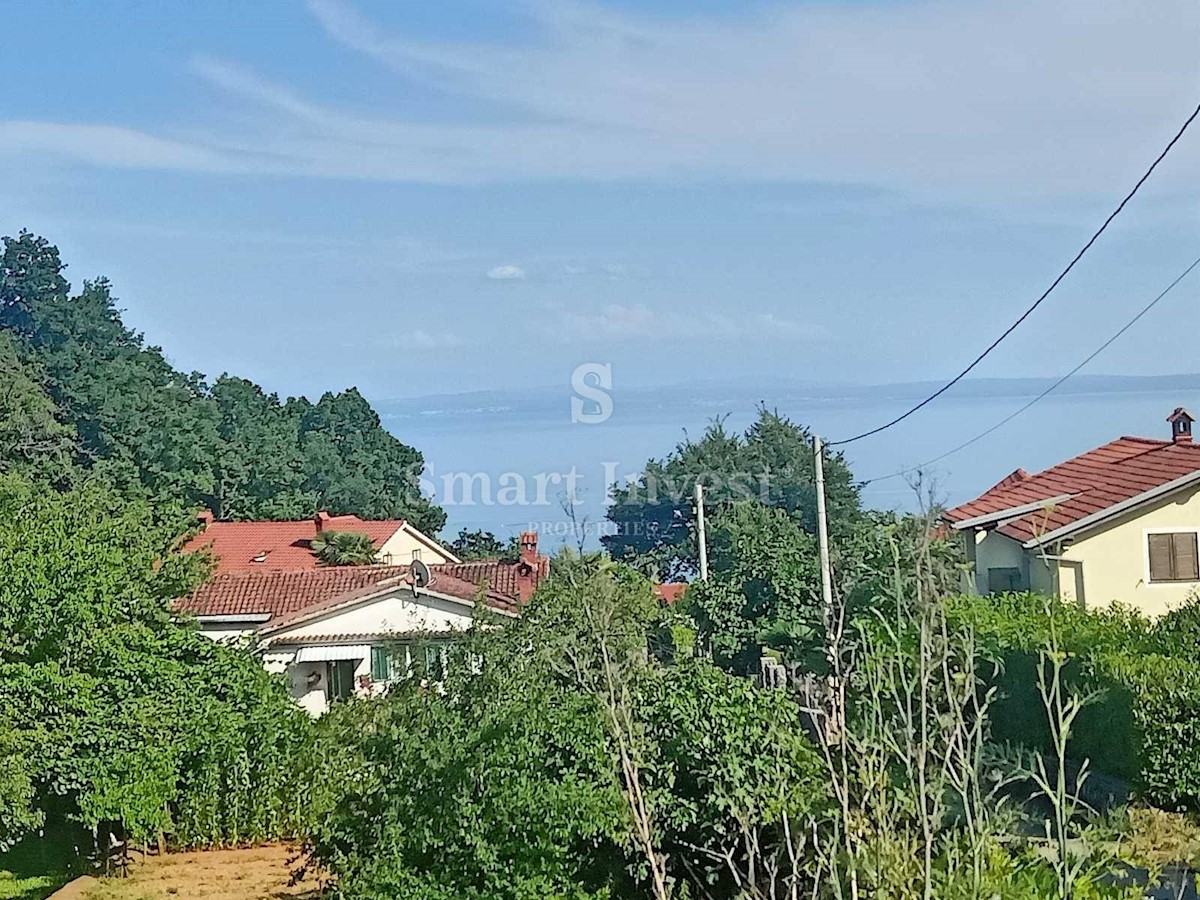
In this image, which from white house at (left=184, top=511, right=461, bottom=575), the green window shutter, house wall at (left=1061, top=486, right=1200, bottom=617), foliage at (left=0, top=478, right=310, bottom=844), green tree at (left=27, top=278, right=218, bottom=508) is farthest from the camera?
green tree at (left=27, top=278, right=218, bottom=508)

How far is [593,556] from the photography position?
15.7 m

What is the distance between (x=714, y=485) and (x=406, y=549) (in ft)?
37.0

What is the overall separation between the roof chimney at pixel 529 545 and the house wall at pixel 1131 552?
14.4 metres

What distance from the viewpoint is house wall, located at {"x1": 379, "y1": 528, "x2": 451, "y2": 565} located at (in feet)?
149

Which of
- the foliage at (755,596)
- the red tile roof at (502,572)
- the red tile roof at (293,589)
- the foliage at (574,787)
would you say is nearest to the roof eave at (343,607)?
the red tile roof at (293,589)

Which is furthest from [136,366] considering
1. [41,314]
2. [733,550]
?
[733,550]

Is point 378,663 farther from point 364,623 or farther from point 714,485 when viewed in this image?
point 714,485

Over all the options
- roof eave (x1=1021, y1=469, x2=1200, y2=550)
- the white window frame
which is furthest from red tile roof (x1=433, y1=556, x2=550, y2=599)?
the white window frame

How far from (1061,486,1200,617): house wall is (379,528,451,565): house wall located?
2487cm

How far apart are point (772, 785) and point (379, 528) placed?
37798 mm

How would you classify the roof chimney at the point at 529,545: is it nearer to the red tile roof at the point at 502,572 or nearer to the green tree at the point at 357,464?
the red tile roof at the point at 502,572

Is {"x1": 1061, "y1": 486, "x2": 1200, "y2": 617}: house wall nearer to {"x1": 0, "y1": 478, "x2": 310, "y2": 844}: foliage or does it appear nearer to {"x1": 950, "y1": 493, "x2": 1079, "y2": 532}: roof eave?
{"x1": 950, "y1": 493, "x2": 1079, "y2": 532}: roof eave

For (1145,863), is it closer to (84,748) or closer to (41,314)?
(84,748)

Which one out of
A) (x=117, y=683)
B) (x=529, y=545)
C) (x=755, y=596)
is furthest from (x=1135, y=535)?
(x=117, y=683)
